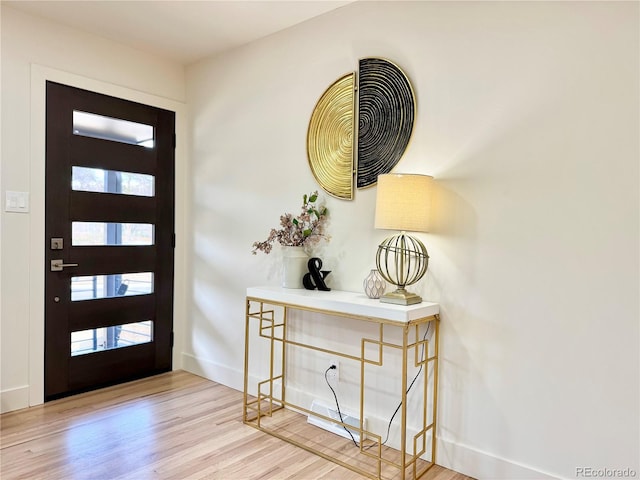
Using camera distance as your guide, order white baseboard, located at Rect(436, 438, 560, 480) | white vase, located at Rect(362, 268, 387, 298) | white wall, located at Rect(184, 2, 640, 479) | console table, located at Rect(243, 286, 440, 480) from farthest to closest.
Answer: white vase, located at Rect(362, 268, 387, 298)
console table, located at Rect(243, 286, 440, 480)
white baseboard, located at Rect(436, 438, 560, 480)
white wall, located at Rect(184, 2, 640, 479)

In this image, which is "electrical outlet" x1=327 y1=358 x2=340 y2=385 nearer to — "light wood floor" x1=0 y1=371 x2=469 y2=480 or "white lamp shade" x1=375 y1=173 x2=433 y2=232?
"light wood floor" x1=0 y1=371 x2=469 y2=480

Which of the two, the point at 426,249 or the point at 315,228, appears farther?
the point at 315,228

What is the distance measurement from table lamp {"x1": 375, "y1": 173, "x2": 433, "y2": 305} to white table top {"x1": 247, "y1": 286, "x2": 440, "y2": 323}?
8 centimetres

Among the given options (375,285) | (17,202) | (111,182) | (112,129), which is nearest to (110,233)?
(111,182)

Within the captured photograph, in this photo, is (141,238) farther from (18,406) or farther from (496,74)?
(496,74)

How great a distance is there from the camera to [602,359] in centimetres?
185

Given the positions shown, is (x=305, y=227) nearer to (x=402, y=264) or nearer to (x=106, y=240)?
(x=402, y=264)

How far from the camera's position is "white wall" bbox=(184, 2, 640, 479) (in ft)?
5.99

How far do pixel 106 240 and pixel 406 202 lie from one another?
2.29 meters

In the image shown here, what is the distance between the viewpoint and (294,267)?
2.78m

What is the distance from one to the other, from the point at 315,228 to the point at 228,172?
1002 millimetres

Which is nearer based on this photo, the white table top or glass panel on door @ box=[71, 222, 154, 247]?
the white table top

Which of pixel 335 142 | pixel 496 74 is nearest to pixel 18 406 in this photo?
pixel 335 142

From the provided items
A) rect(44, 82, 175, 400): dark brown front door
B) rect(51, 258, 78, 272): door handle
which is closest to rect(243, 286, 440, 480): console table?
rect(44, 82, 175, 400): dark brown front door
